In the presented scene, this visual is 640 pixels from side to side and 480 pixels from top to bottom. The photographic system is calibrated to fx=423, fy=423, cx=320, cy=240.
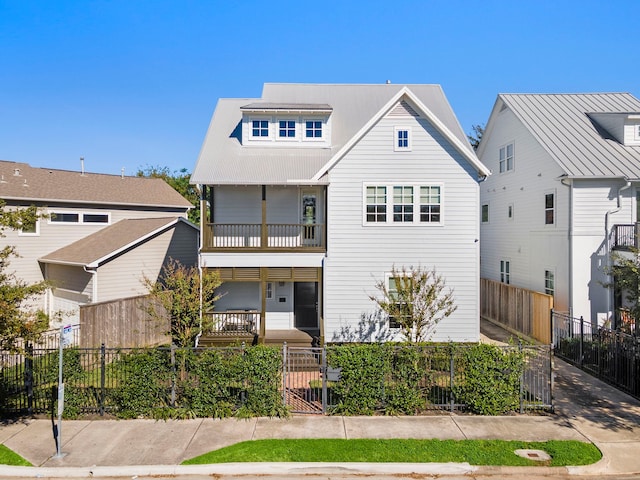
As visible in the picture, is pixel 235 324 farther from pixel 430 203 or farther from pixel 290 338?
pixel 430 203

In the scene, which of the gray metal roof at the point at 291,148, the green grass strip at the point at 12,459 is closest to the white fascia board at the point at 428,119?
the gray metal roof at the point at 291,148

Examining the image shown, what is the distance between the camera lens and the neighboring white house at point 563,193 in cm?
1677

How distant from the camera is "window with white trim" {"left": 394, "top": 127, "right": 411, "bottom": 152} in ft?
52.2

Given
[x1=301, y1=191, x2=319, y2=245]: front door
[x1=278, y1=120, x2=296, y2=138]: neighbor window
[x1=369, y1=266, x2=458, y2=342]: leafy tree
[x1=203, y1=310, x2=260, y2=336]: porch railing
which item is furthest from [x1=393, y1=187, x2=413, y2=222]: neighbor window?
[x1=203, y1=310, x2=260, y2=336]: porch railing

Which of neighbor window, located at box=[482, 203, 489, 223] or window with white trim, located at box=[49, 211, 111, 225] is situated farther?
neighbor window, located at box=[482, 203, 489, 223]

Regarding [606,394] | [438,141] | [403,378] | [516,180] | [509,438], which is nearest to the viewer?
[509,438]

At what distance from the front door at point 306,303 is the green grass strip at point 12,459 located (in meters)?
10.4

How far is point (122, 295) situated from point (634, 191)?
21777mm

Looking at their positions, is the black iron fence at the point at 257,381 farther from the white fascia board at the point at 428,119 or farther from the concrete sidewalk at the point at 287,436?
the white fascia board at the point at 428,119

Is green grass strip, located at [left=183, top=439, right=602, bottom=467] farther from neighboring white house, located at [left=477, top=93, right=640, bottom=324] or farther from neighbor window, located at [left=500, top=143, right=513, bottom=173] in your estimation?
neighbor window, located at [left=500, top=143, right=513, bottom=173]

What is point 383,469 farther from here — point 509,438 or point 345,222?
point 345,222

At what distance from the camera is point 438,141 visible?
15.9 meters

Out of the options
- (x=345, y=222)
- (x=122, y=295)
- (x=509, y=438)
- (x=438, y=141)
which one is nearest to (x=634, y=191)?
(x=438, y=141)

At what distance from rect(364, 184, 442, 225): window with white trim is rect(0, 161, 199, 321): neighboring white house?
32.8 ft
